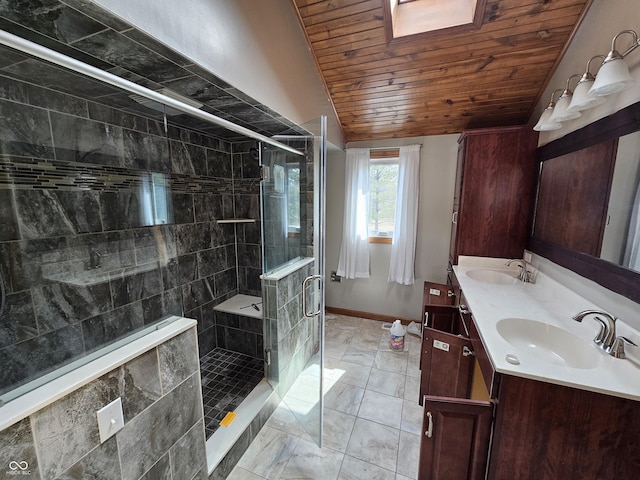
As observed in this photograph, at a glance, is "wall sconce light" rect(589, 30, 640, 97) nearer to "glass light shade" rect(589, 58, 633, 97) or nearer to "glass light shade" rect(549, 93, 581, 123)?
"glass light shade" rect(589, 58, 633, 97)

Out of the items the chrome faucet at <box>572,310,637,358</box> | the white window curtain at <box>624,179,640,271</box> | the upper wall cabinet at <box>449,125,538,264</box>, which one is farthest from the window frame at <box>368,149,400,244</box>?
the chrome faucet at <box>572,310,637,358</box>

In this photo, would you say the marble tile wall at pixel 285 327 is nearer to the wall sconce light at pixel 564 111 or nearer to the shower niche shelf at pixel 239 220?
the shower niche shelf at pixel 239 220

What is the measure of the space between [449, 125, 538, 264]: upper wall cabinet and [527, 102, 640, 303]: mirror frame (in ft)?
0.96

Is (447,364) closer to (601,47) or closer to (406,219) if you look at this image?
(406,219)

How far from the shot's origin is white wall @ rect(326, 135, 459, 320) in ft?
9.57

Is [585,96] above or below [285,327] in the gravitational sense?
above

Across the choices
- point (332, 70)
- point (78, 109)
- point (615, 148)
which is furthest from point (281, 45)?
point (615, 148)

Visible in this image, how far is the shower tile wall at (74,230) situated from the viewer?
49.4 inches

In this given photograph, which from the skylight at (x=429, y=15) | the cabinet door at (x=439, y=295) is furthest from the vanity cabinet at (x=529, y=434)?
the skylight at (x=429, y=15)

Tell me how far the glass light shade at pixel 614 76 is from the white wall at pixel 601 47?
0.38 ft

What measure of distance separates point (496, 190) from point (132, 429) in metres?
2.82

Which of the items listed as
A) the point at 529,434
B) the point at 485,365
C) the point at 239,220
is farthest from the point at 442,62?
the point at 529,434

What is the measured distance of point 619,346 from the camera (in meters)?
1.06

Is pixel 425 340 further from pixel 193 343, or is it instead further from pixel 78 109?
pixel 78 109
